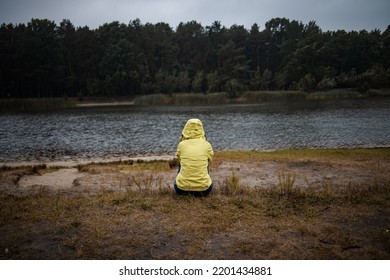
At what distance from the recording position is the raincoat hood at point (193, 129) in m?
6.74

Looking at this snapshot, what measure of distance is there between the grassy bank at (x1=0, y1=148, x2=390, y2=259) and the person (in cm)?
23

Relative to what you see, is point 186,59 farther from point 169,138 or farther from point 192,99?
point 169,138

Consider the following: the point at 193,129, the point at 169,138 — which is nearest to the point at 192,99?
the point at 169,138

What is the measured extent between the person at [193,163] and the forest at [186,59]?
169 feet

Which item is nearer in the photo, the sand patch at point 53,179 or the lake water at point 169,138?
the sand patch at point 53,179

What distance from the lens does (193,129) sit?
679 cm

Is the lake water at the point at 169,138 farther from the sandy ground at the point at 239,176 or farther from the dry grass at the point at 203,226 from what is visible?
the dry grass at the point at 203,226

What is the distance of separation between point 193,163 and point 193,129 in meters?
0.81

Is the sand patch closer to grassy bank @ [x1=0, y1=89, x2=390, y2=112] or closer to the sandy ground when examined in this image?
the sandy ground

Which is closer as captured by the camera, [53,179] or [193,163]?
[193,163]

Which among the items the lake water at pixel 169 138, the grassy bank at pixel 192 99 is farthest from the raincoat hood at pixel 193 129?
the grassy bank at pixel 192 99

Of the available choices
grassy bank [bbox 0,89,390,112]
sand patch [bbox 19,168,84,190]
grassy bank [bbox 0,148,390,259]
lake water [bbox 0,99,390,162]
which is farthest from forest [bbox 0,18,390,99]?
grassy bank [bbox 0,148,390,259]

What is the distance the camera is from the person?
6508 mm
